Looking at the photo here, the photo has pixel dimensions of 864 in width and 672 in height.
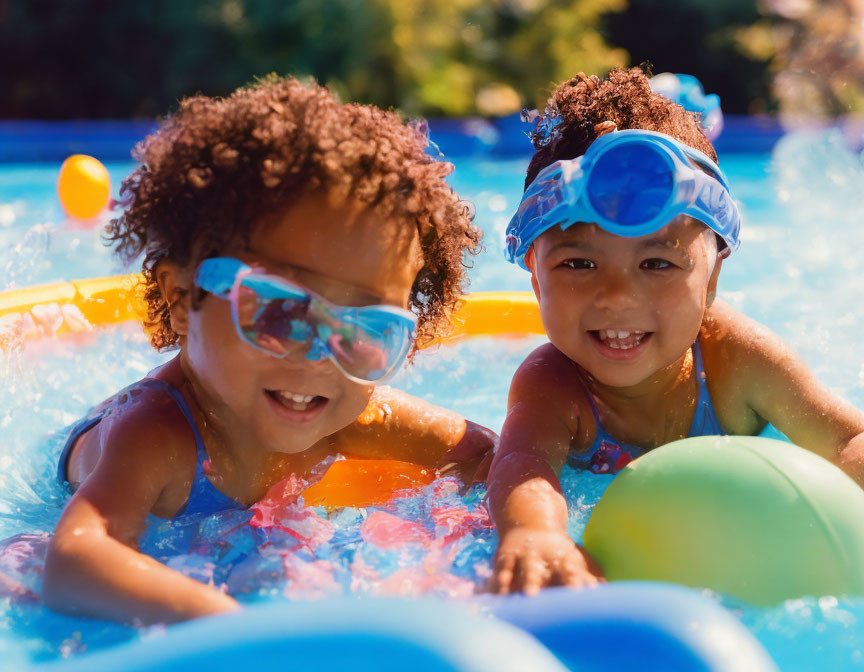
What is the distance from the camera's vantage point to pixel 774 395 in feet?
10.1

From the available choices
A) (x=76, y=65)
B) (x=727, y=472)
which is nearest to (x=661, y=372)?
(x=727, y=472)

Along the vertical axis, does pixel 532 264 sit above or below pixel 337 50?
below

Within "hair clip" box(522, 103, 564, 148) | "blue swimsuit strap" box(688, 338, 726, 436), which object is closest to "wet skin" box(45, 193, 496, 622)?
"hair clip" box(522, 103, 564, 148)

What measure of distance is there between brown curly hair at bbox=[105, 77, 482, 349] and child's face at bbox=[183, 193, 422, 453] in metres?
0.04

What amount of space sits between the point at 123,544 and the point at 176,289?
2.10ft

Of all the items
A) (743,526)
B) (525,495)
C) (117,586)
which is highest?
(525,495)

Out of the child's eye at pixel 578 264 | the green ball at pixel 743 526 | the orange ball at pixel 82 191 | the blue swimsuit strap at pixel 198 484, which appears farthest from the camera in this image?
the orange ball at pixel 82 191

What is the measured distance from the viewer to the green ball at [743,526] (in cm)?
219

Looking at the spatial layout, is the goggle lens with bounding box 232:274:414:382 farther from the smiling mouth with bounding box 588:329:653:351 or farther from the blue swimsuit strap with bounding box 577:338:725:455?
the blue swimsuit strap with bounding box 577:338:725:455

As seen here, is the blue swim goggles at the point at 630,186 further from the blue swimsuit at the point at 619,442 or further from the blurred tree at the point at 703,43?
the blurred tree at the point at 703,43

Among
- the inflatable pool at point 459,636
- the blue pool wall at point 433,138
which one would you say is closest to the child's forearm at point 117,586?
the inflatable pool at point 459,636

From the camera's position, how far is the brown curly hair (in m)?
2.39

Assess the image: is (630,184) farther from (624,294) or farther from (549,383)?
(549,383)

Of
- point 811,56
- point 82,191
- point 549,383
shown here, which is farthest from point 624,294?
point 811,56
